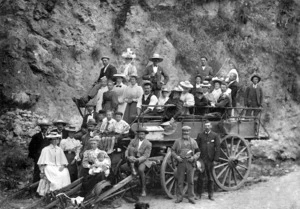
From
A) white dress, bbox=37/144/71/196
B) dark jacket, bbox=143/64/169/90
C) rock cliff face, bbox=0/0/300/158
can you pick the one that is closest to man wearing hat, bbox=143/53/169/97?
dark jacket, bbox=143/64/169/90

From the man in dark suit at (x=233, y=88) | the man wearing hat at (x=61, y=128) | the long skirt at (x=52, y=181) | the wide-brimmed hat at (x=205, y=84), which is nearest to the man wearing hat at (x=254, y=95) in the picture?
the man in dark suit at (x=233, y=88)

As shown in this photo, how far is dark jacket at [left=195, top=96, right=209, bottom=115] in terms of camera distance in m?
13.1

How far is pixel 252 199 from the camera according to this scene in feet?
40.8

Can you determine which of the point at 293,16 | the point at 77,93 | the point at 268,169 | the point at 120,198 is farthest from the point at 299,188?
the point at 293,16

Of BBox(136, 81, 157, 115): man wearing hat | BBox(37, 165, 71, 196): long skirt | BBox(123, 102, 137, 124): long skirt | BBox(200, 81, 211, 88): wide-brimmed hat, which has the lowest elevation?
BBox(37, 165, 71, 196): long skirt

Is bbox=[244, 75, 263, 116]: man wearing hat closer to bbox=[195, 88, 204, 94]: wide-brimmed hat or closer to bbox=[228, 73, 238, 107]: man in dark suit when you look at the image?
bbox=[228, 73, 238, 107]: man in dark suit

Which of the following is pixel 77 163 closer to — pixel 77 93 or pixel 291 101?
pixel 77 93

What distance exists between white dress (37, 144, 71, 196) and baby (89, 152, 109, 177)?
883 mm

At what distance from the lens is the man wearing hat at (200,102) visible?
13.1 meters

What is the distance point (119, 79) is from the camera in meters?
13.6

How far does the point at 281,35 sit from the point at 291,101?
279cm

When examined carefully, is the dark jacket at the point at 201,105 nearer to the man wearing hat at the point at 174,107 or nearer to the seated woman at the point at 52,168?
the man wearing hat at the point at 174,107

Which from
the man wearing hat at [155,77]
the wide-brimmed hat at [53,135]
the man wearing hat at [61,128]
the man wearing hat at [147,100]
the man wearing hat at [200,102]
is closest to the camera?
the wide-brimmed hat at [53,135]

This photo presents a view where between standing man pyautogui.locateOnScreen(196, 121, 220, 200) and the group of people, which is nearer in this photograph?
the group of people
